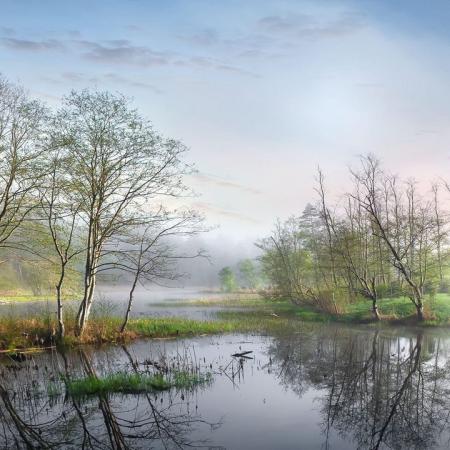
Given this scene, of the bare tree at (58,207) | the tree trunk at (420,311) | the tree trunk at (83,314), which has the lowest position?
the tree trunk at (420,311)

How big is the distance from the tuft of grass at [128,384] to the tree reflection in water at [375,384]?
3.82 m

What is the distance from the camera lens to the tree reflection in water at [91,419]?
432 inches

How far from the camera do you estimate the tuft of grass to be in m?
15.3

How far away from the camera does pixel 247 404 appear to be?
14.2 meters

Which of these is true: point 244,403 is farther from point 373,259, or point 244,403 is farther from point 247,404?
point 373,259

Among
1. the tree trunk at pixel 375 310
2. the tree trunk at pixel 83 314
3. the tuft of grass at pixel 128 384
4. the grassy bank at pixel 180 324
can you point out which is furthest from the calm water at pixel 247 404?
the tree trunk at pixel 375 310

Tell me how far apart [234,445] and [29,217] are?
22914mm

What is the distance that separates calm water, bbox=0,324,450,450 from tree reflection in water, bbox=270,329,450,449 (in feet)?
0.14

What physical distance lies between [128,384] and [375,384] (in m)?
8.87

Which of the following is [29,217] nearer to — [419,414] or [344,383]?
[344,383]

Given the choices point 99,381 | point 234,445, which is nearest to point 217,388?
point 99,381

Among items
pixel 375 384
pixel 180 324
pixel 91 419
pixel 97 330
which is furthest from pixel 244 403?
pixel 180 324

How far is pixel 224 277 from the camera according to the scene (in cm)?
12538

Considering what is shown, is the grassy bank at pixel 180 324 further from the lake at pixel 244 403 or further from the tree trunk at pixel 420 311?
the lake at pixel 244 403
